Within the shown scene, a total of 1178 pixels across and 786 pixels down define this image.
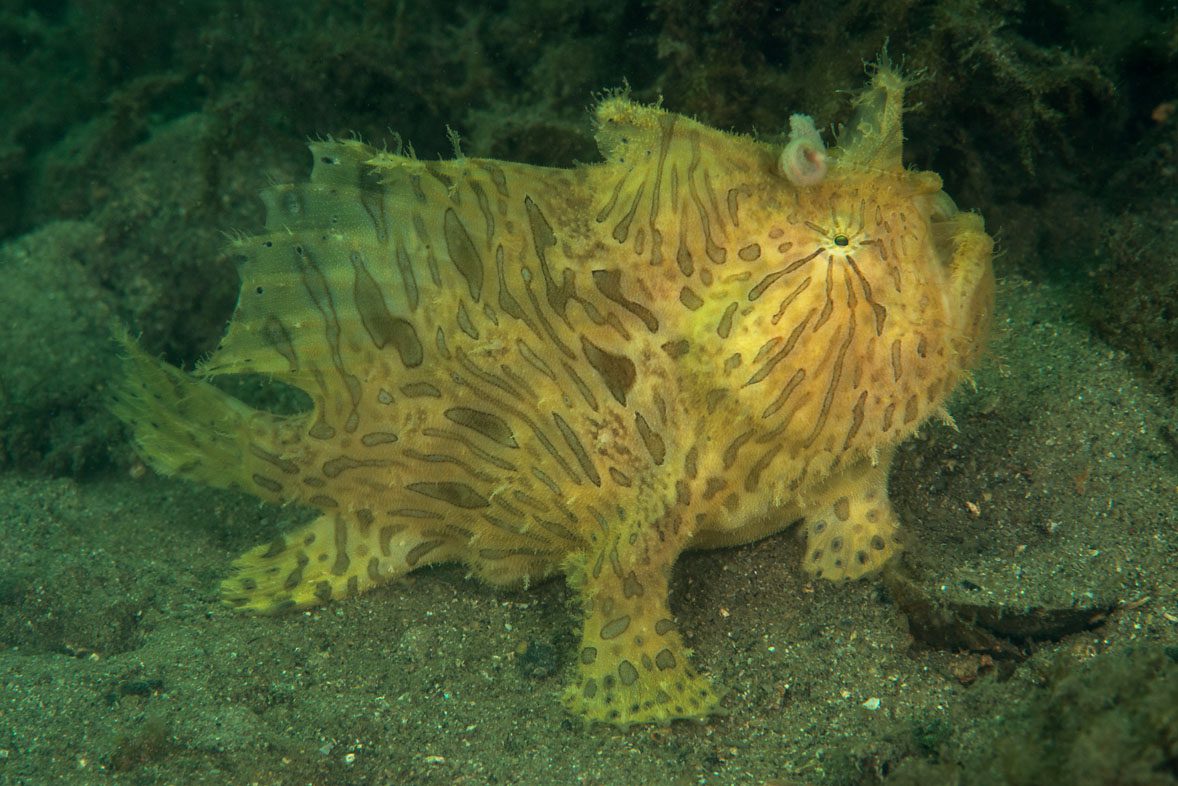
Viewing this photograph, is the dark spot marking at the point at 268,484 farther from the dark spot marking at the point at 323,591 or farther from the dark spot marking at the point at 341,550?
the dark spot marking at the point at 323,591

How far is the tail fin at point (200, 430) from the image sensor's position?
172 inches

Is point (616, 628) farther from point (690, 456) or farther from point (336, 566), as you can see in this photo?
point (336, 566)

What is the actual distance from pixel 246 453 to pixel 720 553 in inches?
100

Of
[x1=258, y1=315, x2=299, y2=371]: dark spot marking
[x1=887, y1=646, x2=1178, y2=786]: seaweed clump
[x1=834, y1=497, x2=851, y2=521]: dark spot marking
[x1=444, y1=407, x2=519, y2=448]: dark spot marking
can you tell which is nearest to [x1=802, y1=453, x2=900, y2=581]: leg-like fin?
[x1=834, y1=497, x2=851, y2=521]: dark spot marking

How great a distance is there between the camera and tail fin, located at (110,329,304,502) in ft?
14.3

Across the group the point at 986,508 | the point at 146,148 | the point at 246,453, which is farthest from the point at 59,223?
the point at 986,508

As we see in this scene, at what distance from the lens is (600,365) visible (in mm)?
3750

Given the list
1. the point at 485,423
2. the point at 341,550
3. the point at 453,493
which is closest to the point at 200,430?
the point at 341,550

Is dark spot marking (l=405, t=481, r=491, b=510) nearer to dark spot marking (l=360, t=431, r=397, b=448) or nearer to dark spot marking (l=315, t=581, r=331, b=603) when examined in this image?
Answer: dark spot marking (l=360, t=431, r=397, b=448)

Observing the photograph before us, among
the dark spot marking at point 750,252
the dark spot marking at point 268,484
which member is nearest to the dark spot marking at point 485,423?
the dark spot marking at point 268,484

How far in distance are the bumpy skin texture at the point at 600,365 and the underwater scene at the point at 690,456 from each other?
18 millimetres

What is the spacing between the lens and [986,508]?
13.0 feet

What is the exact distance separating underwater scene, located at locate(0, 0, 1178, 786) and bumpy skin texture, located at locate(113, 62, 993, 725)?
0.06 feet

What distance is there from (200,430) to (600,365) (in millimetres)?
2298
